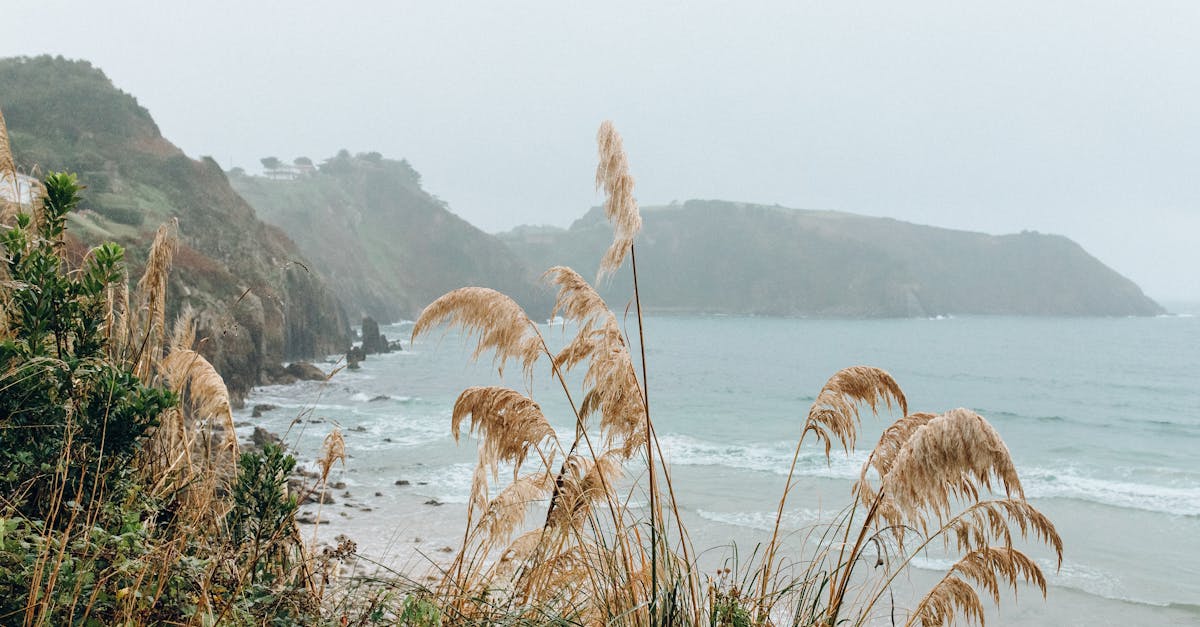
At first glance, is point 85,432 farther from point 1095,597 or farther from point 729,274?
point 729,274

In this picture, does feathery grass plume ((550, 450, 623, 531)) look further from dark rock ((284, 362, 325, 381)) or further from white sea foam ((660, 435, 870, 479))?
dark rock ((284, 362, 325, 381))

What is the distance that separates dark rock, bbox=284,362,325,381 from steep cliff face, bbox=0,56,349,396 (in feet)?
2.68

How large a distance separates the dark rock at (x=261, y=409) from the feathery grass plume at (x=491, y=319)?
67.3 ft

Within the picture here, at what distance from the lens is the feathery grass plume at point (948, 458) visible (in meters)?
2.22

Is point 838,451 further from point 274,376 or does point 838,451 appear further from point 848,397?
point 848,397

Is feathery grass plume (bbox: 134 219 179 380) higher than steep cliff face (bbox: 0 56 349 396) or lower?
lower

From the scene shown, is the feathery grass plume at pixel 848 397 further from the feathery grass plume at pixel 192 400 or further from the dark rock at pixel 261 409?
the dark rock at pixel 261 409

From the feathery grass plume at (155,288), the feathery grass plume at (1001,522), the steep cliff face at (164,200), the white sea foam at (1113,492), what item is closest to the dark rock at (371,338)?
the steep cliff face at (164,200)

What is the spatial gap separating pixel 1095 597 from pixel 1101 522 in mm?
6035

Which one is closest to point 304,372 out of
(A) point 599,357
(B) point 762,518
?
(B) point 762,518

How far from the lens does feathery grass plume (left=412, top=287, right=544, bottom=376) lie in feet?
10.1

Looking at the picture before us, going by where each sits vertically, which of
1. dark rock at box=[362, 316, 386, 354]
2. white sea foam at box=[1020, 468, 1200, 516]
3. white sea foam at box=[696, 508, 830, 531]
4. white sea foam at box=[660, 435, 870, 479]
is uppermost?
dark rock at box=[362, 316, 386, 354]

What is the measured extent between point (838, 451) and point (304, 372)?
21980 millimetres

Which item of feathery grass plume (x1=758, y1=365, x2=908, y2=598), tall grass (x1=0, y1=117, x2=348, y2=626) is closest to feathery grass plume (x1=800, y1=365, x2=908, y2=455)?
feathery grass plume (x1=758, y1=365, x2=908, y2=598)
